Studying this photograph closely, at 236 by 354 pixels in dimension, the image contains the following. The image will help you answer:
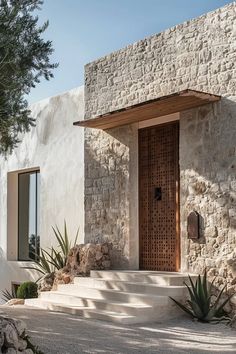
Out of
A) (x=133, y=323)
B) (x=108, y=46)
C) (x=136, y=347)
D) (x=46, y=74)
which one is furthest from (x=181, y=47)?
(x=136, y=347)

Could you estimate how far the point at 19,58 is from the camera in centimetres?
815

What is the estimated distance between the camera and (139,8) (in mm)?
9695

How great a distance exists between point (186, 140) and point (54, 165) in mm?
5210

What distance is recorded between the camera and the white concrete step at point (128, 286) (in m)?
9.91

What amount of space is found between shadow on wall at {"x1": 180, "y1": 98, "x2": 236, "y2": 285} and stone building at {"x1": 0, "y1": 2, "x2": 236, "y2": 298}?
0.06ft

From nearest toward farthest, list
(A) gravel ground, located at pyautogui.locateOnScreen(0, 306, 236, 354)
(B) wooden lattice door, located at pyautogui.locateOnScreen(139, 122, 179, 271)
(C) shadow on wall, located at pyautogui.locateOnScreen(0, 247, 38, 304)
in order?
(A) gravel ground, located at pyautogui.locateOnScreen(0, 306, 236, 354), (B) wooden lattice door, located at pyautogui.locateOnScreen(139, 122, 179, 271), (C) shadow on wall, located at pyautogui.locateOnScreen(0, 247, 38, 304)

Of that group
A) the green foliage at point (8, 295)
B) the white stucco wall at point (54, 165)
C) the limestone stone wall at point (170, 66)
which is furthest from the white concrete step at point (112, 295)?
the green foliage at point (8, 295)

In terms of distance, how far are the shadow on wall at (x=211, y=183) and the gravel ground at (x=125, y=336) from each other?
1.20m

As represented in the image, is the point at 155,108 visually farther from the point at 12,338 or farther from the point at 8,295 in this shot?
the point at 8,295

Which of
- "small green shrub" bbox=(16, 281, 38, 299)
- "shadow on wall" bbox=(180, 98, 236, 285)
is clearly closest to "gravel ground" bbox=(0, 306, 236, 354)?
"shadow on wall" bbox=(180, 98, 236, 285)

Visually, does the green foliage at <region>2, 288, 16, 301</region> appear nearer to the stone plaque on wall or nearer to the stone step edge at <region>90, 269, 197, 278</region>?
the stone step edge at <region>90, 269, 197, 278</region>

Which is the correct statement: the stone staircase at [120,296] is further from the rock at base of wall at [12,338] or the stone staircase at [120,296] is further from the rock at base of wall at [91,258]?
the rock at base of wall at [12,338]

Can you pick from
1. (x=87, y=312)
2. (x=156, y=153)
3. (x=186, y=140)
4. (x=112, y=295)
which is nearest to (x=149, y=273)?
(x=112, y=295)

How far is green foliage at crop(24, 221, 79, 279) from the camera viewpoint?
13578 mm
